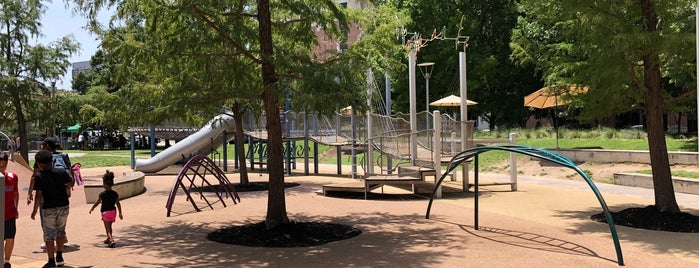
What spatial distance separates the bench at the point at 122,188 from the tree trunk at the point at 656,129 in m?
11.1

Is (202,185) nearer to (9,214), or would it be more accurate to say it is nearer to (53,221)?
(53,221)

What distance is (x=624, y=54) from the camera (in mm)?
9844

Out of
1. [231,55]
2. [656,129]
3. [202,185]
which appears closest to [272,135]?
[231,55]

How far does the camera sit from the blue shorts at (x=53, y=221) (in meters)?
7.03

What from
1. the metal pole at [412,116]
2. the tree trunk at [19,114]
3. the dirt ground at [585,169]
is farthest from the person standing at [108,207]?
the dirt ground at [585,169]

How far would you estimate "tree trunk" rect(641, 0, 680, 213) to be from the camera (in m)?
10.2

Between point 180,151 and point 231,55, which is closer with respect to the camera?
point 231,55

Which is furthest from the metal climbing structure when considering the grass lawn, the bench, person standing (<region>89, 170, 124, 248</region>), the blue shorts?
the grass lawn

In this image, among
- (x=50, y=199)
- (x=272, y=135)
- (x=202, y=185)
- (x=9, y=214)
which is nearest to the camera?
(x=9, y=214)

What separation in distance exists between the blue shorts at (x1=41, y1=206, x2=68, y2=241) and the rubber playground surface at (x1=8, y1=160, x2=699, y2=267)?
50 cm

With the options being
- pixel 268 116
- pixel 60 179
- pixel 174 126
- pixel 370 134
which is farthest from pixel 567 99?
pixel 174 126

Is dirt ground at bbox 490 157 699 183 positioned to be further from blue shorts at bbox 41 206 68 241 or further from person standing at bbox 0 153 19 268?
person standing at bbox 0 153 19 268

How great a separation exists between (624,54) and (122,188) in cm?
1133

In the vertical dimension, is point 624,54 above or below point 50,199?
above
